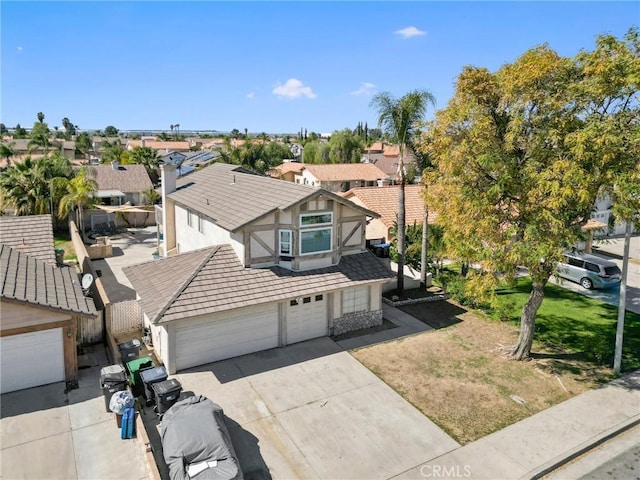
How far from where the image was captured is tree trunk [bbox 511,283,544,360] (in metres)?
16.8

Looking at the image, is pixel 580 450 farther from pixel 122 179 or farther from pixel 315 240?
pixel 122 179

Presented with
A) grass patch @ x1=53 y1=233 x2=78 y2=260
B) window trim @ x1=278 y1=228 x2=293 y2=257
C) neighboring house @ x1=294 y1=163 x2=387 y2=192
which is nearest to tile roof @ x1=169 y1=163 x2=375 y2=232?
window trim @ x1=278 y1=228 x2=293 y2=257

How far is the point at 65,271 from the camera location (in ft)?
58.9

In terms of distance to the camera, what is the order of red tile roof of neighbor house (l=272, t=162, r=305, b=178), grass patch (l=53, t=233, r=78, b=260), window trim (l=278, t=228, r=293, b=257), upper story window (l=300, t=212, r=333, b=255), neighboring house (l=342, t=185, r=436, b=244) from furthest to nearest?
red tile roof of neighbor house (l=272, t=162, r=305, b=178) < neighboring house (l=342, t=185, r=436, b=244) < grass patch (l=53, t=233, r=78, b=260) < upper story window (l=300, t=212, r=333, b=255) < window trim (l=278, t=228, r=293, b=257)

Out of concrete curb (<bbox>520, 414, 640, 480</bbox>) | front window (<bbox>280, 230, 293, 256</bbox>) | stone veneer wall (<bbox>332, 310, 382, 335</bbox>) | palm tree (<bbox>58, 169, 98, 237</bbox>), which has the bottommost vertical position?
concrete curb (<bbox>520, 414, 640, 480</bbox>)

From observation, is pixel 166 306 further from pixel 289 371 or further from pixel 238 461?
pixel 238 461

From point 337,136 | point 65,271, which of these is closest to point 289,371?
point 65,271

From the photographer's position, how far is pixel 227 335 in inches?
643

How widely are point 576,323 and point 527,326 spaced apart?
5.61 m

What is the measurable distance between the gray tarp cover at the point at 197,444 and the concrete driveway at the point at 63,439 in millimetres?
1031

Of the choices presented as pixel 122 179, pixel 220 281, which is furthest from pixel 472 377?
pixel 122 179

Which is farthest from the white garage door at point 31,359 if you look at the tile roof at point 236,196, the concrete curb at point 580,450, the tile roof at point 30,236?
the concrete curb at point 580,450

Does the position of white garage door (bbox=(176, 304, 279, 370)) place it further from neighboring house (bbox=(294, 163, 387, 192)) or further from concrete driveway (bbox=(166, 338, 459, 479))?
neighboring house (bbox=(294, 163, 387, 192))

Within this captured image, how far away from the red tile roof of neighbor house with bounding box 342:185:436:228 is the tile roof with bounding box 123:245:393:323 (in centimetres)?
1345
